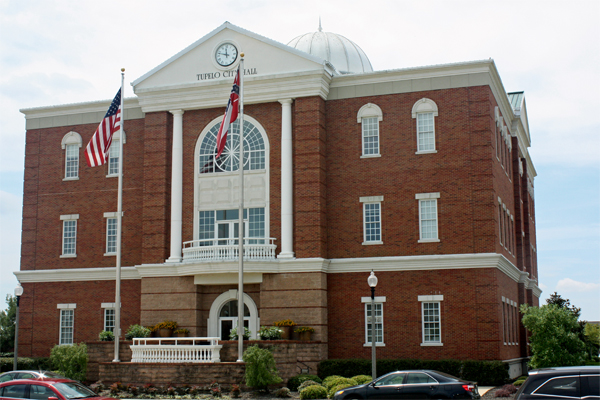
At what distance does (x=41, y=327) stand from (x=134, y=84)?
14.8 metres

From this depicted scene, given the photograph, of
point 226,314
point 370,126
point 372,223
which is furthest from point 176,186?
point 370,126

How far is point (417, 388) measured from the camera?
77.7ft

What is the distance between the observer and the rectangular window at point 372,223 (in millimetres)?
37094

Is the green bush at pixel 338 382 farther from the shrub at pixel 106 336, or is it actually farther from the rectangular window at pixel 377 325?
the shrub at pixel 106 336

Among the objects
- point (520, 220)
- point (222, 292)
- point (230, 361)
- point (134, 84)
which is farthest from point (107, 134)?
point (520, 220)

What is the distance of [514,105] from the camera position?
48.3 metres

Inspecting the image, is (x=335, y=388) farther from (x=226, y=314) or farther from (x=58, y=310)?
(x=58, y=310)

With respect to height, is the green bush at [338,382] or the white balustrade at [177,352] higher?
the white balustrade at [177,352]

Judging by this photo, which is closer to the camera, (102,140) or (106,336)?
(102,140)

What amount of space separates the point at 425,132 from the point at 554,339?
1165cm

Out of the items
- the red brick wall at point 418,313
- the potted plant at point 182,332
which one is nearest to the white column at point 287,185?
the red brick wall at point 418,313

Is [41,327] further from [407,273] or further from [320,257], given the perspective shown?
[407,273]

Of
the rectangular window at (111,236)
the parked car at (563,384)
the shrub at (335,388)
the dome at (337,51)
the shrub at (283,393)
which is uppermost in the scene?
the dome at (337,51)

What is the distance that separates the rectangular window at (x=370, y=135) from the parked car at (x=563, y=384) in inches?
890
